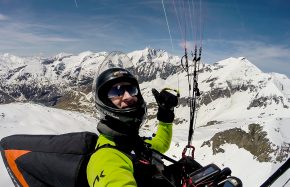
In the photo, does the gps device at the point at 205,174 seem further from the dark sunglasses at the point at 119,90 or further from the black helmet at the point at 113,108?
the dark sunglasses at the point at 119,90

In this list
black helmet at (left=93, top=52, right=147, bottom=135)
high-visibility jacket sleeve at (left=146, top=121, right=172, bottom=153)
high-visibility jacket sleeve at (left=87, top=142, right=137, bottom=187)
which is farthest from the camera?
high-visibility jacket sleeve at (left=146, top=121, right=172, bottom=153)

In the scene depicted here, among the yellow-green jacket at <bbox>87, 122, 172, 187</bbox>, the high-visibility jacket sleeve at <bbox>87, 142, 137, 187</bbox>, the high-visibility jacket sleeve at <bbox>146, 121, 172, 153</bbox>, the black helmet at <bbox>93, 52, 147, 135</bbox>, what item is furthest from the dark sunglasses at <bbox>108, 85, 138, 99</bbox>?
the high-visibility jacket sleeve at <bbox>146, 121, 172, 153</bbox>

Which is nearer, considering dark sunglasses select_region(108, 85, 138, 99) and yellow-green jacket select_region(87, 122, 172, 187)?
yellow-green jacket select_region(87, 122, 172, 187)

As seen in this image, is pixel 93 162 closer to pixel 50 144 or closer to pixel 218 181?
pixel 50 144

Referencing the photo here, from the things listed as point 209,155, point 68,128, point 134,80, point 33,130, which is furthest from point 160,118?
point 209,155

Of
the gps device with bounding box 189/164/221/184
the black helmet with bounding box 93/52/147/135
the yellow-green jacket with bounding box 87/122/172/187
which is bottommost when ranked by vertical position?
the gps device with bounding box 189/164/221/184

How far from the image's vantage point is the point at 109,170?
10.8 ft

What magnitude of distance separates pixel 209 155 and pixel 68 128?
50542 mm

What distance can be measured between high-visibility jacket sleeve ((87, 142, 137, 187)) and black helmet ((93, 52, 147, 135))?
70 cm

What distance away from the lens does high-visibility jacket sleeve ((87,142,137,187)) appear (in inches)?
126

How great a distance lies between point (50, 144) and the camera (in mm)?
3859

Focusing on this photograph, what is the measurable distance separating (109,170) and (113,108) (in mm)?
1206

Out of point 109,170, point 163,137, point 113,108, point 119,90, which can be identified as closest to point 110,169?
point 109,170

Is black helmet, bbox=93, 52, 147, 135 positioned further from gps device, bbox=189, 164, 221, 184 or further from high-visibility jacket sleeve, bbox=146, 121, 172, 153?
high-visibility jacket sleeve, bbox=146, 121, 172, 153
